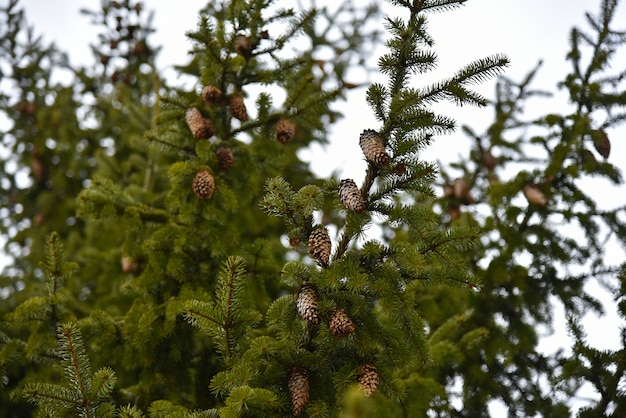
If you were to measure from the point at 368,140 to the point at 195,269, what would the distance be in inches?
72.9

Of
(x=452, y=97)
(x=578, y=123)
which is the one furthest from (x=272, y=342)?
(x=578, y=123)

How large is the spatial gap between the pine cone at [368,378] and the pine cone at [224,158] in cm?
186

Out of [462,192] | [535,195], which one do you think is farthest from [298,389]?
[462,192]

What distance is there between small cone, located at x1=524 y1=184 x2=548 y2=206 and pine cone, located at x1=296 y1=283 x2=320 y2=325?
2502mm

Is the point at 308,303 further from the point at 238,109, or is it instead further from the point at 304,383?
the point at 238,109

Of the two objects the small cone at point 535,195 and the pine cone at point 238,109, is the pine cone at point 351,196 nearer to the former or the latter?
the pine cone at point 238,109

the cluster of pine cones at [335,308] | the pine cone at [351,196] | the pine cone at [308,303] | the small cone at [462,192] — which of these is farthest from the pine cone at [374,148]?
the small cone at [462,192]

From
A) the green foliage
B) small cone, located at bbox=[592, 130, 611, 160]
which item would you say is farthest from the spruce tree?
the green foliage

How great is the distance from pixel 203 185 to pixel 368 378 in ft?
5.53

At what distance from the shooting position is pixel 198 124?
3953 mm

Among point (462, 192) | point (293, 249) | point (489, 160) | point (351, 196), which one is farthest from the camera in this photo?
point (489, 160)

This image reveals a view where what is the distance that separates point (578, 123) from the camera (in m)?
4.48

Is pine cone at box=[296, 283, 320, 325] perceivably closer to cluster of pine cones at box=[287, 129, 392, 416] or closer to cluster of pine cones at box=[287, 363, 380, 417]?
cluster of pine cones at box=[287, 129, 392, 416]

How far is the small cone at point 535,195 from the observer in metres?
4.54
